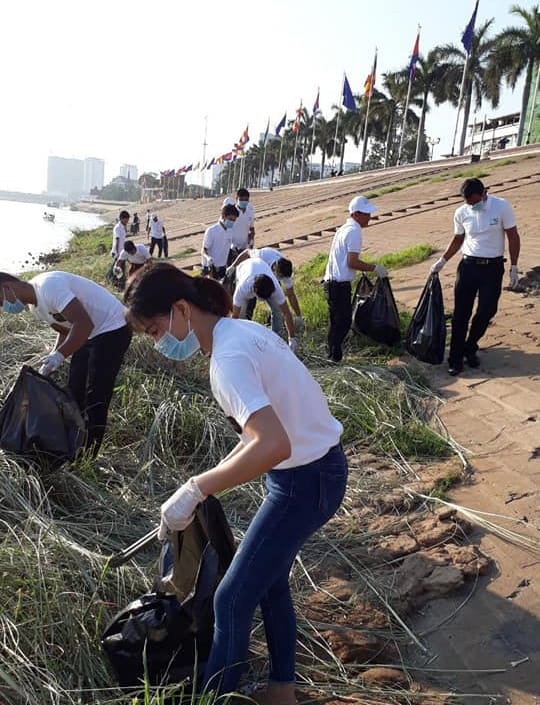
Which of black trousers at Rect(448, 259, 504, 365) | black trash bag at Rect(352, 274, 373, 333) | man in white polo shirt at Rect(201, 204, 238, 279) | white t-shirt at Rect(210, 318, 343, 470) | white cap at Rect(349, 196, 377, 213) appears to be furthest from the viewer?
man in white polo shirt at Rect(201, 204, 238, 279)

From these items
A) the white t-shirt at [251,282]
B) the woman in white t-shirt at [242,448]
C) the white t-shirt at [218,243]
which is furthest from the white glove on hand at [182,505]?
the white t-shirt at [218,243]

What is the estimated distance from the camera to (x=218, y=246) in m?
6.88

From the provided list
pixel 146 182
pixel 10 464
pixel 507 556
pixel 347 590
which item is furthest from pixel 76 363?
pixel 146 182

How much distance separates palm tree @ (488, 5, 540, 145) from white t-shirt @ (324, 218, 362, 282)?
1274 inches

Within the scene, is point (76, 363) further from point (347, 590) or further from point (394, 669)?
point (394, 669)

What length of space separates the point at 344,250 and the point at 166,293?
3605mm

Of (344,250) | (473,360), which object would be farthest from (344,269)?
(473,360)

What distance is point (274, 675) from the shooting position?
1853 mm

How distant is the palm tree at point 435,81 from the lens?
37.8 meters

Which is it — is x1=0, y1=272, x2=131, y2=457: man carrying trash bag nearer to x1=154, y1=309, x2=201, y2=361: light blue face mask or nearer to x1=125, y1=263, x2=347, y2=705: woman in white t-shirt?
x1=154, y1=309, x2=201, y2=361: light blue face mask

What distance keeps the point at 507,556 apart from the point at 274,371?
67.3 inches

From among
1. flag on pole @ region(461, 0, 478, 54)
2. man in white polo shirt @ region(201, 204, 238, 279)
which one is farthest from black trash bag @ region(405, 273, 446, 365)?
flag on pole @ region(461, 0, 478, 54)

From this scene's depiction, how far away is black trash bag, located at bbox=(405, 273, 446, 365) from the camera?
16.1ft

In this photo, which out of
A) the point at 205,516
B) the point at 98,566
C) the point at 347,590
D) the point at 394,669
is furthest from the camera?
the point at 347,590
